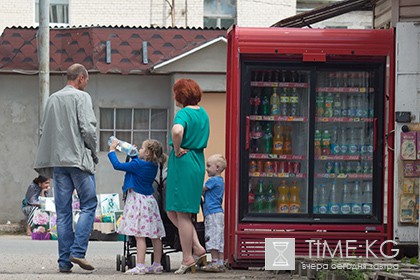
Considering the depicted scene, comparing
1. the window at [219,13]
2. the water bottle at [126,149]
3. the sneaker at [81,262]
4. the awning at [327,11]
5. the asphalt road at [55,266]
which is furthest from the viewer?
the window at [219,13]

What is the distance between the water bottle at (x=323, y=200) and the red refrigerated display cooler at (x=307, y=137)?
0.04ft

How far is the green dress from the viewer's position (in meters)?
11.4

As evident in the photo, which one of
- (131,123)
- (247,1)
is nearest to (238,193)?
(131,123)

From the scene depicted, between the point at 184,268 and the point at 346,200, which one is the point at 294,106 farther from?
the point at 184,268

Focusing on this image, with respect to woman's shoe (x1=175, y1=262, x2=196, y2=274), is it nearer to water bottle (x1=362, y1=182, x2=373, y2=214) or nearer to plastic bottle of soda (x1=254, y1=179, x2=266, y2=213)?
plastic bottle of soda (x1=254, y1=179, x2=266, y2=213)

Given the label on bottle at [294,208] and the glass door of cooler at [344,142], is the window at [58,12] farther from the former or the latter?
the label on bottle at [294,208]

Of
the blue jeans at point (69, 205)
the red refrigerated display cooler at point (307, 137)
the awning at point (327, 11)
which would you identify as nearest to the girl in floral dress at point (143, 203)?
the blue jeans at point (69, 205)

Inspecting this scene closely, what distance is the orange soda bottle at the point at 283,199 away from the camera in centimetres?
1232

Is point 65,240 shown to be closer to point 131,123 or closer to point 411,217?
point 411,217

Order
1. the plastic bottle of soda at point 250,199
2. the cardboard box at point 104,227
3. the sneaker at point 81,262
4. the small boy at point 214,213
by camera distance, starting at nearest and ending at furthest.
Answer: the sneaker at point 81,262 < the small boy at point 214,213 < the plastic bottle of soda at point 250,199 < the cardboard box at point 104,227

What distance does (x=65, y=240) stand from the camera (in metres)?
11.4

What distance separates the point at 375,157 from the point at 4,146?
12.5m

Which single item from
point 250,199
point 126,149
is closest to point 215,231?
point 250,199

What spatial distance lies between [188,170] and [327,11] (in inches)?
173
